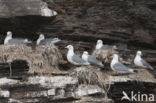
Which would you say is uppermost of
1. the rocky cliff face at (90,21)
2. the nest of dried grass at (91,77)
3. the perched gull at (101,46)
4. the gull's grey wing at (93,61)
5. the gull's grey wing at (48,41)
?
the rocky cliff face at (90,21)

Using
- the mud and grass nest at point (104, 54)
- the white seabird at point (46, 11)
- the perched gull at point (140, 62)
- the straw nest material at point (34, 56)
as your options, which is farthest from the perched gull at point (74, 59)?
the perched gull at point (140, 62)

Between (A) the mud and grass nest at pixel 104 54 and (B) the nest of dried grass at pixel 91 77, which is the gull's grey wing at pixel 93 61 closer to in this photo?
(B) the nest of dried grass at pixel 91 77

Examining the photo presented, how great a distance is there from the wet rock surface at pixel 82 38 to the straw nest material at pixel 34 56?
210 millimetres

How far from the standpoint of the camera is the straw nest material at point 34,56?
45.1ft

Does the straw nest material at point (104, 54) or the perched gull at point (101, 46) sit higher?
the perched gull at point (101, 46)

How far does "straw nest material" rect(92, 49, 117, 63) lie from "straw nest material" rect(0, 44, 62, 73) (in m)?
1.52

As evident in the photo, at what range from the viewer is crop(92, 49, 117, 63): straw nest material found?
49.8ft

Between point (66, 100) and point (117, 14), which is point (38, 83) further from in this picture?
point (117, 14)

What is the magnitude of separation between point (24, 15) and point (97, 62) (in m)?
2.82

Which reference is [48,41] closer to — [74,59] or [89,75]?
[74,59]

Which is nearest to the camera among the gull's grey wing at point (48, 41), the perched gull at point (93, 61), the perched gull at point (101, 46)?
the perched gull at point (93, 61)

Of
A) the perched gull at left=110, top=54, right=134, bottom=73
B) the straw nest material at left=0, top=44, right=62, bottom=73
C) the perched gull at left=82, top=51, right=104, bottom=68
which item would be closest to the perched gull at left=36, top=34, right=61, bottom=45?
the straw nest material at left=0, top=44, right=62, bottom=73

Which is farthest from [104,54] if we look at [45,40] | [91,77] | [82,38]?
[45,40]

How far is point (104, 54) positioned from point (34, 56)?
8.58 ft
